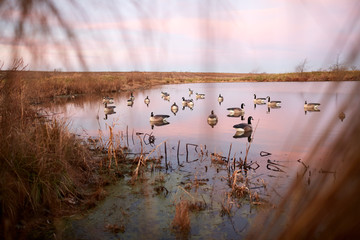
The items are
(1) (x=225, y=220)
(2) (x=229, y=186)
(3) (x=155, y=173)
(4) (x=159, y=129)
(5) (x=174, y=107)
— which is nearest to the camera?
(1) (x=225, y=220)

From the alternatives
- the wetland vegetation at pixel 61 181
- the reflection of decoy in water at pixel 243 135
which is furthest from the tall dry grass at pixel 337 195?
the reflection of decoy in water at pixel 243 135

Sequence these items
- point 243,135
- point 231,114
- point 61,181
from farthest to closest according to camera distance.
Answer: point 231,114
point 243,135
point 61,181

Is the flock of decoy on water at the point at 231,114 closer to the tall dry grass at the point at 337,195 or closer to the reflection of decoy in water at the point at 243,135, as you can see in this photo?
the reflection of decoy in water at the point at 243,135

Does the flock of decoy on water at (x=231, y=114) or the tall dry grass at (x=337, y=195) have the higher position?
the tall dry grass at (x=337, y=195)

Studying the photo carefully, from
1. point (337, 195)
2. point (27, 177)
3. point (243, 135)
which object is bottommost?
point (243, 135)

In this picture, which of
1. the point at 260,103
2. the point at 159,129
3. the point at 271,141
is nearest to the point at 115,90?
the point at 260,103

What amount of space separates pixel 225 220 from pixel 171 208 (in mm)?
1134

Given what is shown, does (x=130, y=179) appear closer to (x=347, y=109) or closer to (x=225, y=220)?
(x=225, y=220)

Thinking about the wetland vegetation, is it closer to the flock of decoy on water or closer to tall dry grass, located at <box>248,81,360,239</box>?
tall dry grass, located at <box>248,81,360,239</box>

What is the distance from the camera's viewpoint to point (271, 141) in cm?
1121

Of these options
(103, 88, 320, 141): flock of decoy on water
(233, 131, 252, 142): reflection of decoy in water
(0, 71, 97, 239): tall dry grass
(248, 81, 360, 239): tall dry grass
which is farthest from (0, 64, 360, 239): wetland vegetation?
(233, 131, 252, 142): reflection of decoy in water

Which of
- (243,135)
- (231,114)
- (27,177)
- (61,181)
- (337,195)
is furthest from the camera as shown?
(231,114)

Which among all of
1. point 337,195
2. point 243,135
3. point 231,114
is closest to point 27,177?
point 337,195

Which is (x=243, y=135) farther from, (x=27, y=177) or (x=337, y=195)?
(x=337, y=195)
